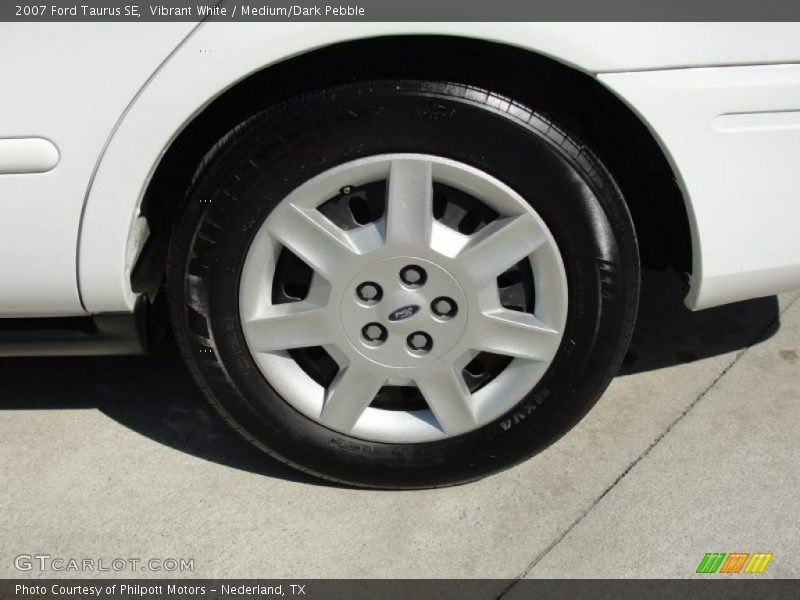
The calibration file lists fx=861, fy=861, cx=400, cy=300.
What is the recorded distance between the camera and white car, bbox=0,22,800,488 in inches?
69.2

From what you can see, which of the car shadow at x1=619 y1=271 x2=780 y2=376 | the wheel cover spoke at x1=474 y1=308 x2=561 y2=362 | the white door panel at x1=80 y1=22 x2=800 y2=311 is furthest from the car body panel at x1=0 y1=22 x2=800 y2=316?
the car shadow at x1=619 y1=271 x2=780 y2=376

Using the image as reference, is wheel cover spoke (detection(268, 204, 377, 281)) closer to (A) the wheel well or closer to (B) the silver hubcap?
(B) the silver hubcap

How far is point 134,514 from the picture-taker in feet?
7.15

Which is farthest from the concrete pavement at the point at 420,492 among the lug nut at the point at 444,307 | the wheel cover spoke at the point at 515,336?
the lug nut at the point at 444,307

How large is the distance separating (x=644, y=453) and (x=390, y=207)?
102 centimetres

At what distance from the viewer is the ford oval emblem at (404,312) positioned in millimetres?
2006

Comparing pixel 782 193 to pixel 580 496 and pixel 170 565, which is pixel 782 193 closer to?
pixel 580 496

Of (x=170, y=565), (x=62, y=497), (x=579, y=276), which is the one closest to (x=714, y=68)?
(x=579, y=276)

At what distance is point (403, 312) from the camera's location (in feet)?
6.60

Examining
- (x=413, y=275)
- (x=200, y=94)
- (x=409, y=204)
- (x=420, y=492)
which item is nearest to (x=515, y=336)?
(x=413, y=275)

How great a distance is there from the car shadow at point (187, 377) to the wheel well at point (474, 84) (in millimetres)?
485

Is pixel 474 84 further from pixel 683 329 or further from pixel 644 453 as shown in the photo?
pixel 683 329

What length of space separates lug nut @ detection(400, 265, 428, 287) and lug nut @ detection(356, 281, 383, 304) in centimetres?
6

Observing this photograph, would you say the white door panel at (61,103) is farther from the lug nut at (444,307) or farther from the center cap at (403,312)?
the lug nut at (444,307)
